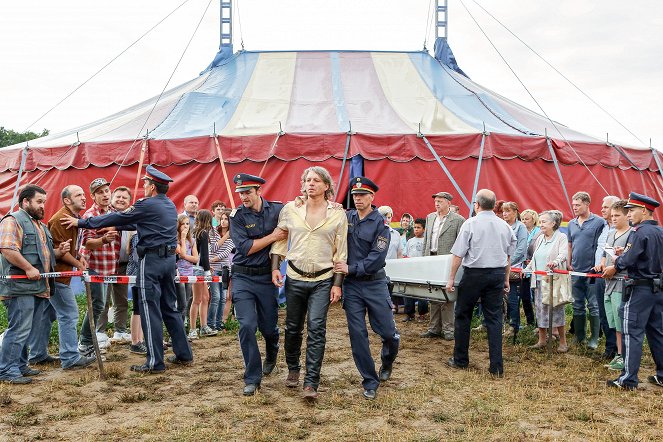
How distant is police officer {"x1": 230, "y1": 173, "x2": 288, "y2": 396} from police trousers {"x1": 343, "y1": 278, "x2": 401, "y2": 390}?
639mm

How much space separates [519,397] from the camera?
15.1ft

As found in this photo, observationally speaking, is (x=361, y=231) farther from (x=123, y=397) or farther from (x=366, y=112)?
(x=366, y=112)

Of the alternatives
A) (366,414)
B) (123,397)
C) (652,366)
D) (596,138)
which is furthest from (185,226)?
(596,138)

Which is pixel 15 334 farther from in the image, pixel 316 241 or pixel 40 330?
pixel 316 241

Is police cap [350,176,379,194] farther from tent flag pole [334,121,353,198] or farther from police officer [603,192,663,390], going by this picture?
tent flag pole [334,121,353,198]

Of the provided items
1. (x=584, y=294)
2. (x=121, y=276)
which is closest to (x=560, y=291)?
(x=584, y=294)

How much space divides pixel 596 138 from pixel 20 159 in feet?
32.5

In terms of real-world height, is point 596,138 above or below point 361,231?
above

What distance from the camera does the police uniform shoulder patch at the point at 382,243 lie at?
182 inches

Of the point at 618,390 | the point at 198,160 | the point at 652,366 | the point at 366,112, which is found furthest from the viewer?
the point at 366,112

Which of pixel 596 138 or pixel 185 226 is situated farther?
pixel 596 138

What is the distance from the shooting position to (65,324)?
5391mm

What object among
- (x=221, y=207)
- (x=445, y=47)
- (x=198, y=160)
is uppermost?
(x=445, y=47)

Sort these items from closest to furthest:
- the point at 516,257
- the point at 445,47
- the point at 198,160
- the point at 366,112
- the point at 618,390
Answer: the point at 618,390 < the point at 516,257 < the point at 198,160 < the point at 366,112 < the point at 445,47
